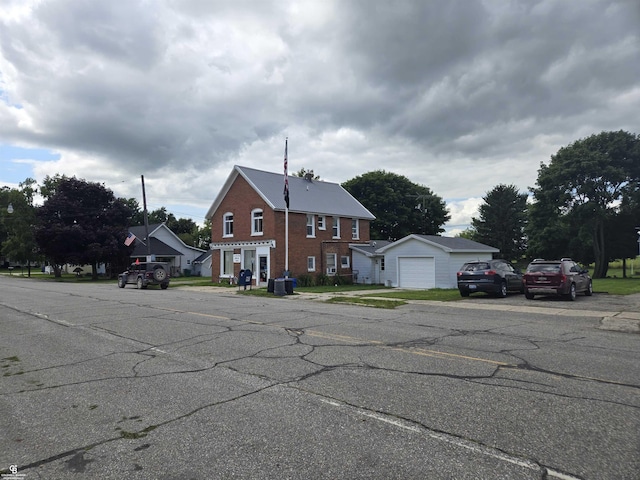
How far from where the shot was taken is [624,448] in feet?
13.1

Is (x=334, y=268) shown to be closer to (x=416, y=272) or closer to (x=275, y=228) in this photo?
(x=275, y=228)

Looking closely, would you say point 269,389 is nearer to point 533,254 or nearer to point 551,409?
point 551,409

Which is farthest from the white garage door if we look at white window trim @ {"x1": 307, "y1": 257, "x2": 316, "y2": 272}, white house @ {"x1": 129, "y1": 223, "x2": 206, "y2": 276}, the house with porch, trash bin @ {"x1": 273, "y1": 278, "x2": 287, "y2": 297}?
white house @ {"x1": 129, "y1": 223, "x2": 206, "y2": 276}

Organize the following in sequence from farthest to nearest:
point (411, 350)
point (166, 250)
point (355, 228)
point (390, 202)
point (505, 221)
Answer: point (505, 221)
point (390, 202)
point (166, 250)
point (355, 228)
point (411, 350)

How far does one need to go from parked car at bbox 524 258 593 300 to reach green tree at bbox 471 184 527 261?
44283mm

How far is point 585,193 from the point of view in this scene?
40.7 metres

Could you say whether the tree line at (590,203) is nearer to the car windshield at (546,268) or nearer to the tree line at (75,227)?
the car windshield at (546,268)

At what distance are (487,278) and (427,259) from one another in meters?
9.64

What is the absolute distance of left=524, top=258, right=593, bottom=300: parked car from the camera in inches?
709

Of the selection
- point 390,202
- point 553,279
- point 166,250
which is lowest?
point 553,279

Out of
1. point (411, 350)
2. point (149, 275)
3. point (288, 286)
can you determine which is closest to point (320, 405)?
point (411, 350)

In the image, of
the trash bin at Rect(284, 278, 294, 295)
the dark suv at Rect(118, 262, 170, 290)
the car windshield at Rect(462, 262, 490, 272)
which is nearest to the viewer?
the car windshield at Rect(462, 262, 490, 272)

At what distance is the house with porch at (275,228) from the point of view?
105ft

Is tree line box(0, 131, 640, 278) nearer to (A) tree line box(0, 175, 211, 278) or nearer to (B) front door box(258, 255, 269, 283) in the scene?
(A) tree line box(0, 175, 211, 278)
